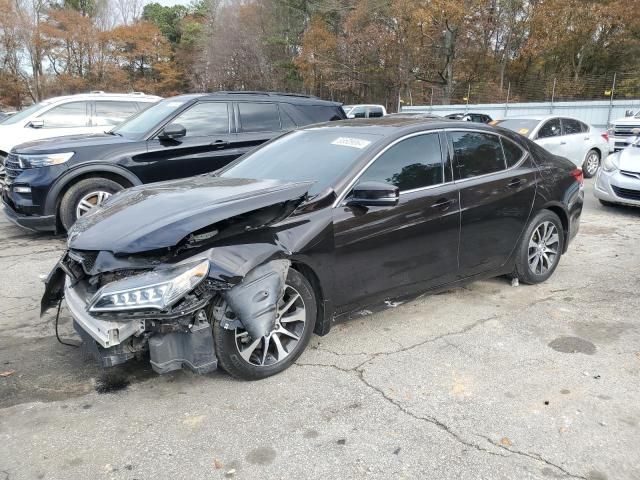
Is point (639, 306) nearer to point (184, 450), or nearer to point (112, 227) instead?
point (184, 450)

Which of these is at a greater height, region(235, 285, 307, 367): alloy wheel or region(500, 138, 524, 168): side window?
region(500, 138, 524, 168): side window

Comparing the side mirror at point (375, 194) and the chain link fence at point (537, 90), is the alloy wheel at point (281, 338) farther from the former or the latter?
the chain link fence at point (537, 90)

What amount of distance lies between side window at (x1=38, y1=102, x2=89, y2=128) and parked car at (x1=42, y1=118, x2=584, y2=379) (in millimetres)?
6400

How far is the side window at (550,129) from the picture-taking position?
11.7m

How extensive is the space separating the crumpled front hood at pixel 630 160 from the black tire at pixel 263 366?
718 cm

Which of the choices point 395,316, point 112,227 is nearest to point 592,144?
point 395,316

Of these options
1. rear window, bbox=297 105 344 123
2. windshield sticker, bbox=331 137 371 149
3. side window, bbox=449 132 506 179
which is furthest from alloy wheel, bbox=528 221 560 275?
rear window, bbox=297 105 344 123

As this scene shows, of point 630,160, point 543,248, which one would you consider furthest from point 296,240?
point 630,160

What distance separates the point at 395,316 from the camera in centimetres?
450

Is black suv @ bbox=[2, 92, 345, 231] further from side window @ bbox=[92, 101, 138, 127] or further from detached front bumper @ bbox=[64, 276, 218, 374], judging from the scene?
detached front bumper @ bbox=[64, 276, 218, 374]

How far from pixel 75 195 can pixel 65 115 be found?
3850 millimetres

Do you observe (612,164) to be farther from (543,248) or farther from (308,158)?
(308,158)

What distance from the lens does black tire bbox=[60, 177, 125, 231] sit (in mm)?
6652

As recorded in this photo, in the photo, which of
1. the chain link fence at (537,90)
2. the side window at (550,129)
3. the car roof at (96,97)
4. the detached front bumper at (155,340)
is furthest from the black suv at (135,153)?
the chain link fence at (537,90)
